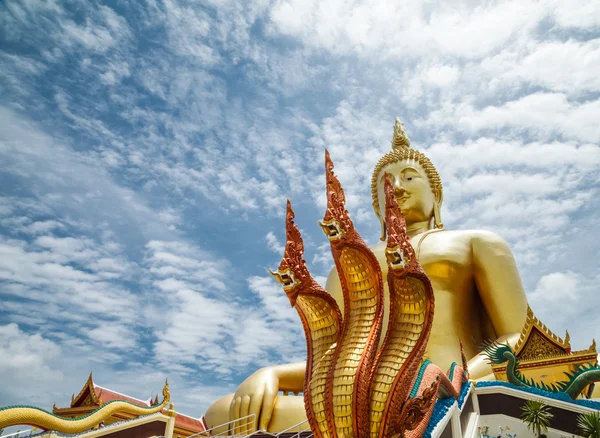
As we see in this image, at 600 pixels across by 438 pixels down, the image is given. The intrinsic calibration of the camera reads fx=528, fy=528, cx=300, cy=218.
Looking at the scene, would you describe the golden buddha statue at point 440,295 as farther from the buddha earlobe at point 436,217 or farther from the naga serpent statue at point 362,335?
the naga serpent statue at point 362,335

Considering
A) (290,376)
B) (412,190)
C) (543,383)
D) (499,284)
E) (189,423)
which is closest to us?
(543,383)

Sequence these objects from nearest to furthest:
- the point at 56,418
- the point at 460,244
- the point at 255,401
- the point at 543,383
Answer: the point at 543,383 → the point at 56,418 → the point at 255,401 → the point at 460,244

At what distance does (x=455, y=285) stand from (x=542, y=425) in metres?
4.87

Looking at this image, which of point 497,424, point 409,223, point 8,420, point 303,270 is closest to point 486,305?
point 409,223

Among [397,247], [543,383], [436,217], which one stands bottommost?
[543,383]

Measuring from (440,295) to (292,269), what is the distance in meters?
6.93

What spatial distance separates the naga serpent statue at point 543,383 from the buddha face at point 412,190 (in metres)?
5.05

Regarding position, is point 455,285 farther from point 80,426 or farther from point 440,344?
point 80,426

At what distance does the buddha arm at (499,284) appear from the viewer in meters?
12.0

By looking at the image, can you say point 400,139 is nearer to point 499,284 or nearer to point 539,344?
point 499,284

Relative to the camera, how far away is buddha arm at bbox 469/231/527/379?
39.5ft

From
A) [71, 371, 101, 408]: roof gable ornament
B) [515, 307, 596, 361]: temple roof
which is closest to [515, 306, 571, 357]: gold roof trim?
[515, 307, 596, 361]: temple roof

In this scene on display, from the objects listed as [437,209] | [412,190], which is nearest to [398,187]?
[412,190]

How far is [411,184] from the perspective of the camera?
14594mm
